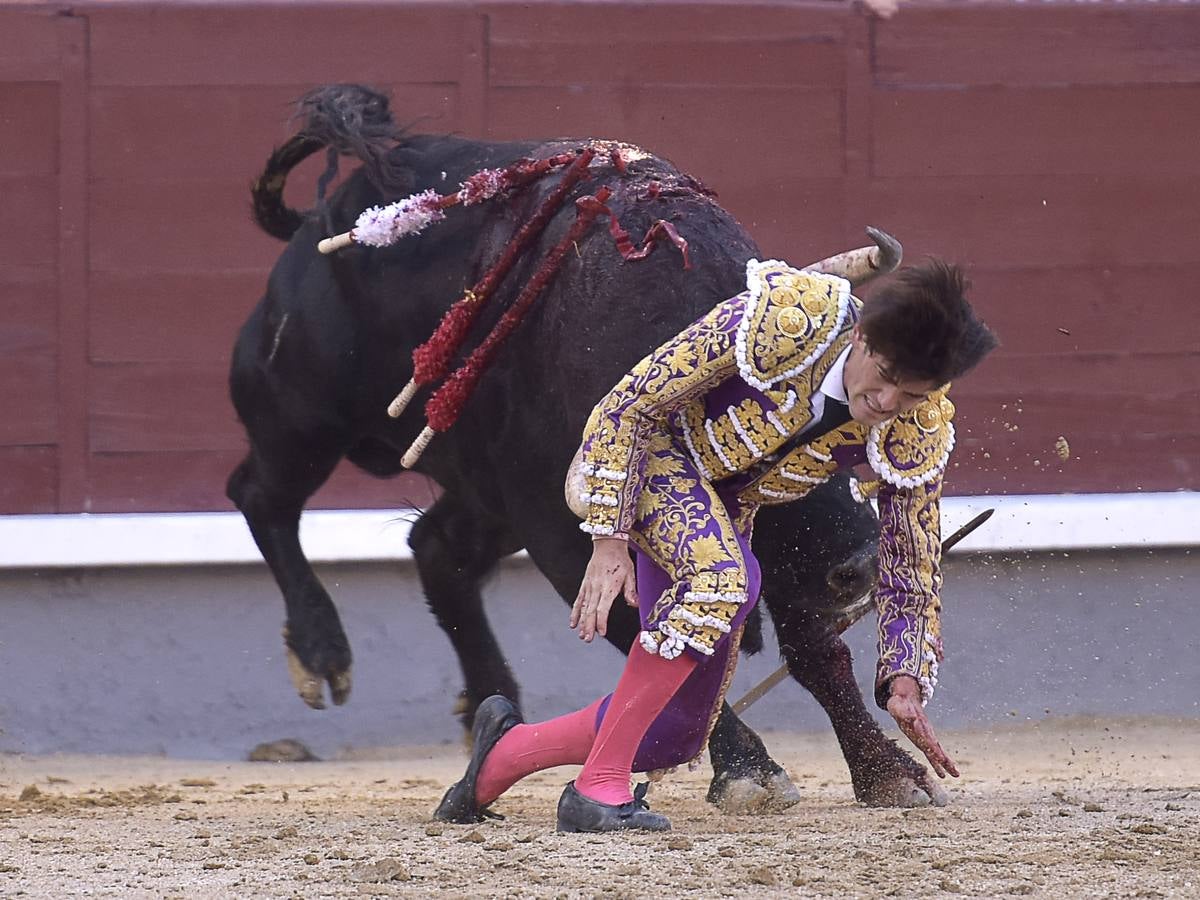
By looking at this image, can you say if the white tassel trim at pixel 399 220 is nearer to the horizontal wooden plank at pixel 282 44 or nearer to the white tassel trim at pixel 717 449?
the white tassel trim at pixel 717 449

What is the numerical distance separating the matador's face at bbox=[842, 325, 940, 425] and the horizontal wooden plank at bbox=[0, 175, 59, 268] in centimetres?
288

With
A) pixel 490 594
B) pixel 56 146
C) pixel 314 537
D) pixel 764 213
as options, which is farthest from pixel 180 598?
pixel 764 213

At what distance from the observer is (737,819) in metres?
3.34

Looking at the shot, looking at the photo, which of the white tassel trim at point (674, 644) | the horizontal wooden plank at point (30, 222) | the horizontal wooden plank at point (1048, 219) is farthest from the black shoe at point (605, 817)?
the horizontal wooden plank at point (30, 222)

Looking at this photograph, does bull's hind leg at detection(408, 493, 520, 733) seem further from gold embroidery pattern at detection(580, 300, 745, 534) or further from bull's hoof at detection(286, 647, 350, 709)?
gold embroidery pattern at detection(580, 300, 745, 534)

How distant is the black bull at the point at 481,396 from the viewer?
3.42 m

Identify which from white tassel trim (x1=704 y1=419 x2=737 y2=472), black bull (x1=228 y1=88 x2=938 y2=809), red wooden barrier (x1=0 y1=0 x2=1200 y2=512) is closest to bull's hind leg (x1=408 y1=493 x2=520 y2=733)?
black bull (x1=228 y1=88 x2=938 y2=809)

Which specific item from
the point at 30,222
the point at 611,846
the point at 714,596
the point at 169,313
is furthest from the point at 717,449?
the point at 30,222

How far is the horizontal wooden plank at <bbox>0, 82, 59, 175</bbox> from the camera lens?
16.4ft

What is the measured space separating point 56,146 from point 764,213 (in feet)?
6.00

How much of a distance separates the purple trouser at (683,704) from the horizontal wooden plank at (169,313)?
2257mm

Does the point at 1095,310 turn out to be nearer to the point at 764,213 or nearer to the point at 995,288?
the point at 995,288

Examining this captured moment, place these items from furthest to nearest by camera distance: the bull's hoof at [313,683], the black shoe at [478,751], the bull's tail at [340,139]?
the bull's hoof at [313,683], the bull's tail at [340,139], the black shoe at [478,751]

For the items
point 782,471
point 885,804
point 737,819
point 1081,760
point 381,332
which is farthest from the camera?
point 1081,760
